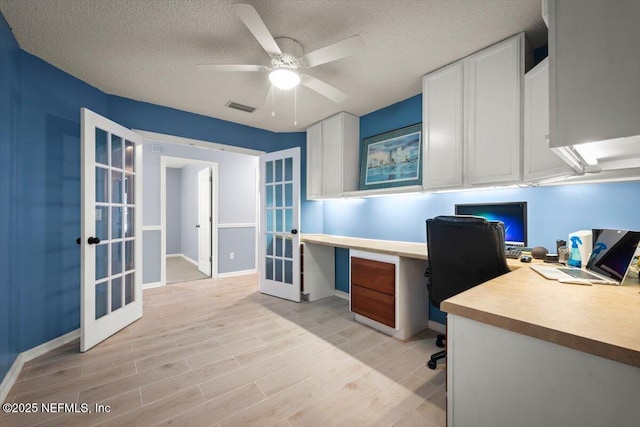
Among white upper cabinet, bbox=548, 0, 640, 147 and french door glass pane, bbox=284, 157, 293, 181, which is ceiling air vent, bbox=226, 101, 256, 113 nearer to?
french door glass pane, bbox=284, 157, 293, 181

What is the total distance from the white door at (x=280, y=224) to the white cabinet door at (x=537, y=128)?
96.3 inches

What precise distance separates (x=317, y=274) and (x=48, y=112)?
10.8ft

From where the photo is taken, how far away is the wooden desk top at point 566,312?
27.5 inches

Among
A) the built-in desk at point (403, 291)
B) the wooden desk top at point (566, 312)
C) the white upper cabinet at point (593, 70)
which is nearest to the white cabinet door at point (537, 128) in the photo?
the wooden desk top at point (566, 312)

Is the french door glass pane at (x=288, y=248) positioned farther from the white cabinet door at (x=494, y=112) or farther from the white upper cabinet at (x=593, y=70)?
the white upper cabinet at (x=593, y=70)

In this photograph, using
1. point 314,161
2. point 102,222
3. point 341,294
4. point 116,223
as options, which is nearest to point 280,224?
point 314,161

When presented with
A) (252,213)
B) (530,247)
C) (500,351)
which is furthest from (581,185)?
(252,213)

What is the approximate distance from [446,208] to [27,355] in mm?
3907

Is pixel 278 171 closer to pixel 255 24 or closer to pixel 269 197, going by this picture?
pixel 269 197

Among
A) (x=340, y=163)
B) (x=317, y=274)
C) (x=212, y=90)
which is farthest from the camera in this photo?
(x=317, y=274)

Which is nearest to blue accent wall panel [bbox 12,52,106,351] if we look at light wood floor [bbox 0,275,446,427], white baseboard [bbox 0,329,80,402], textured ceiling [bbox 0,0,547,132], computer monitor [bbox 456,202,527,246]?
white baseboard [bbox 0,329,80,402]

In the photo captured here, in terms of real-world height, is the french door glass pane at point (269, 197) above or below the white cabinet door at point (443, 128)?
below

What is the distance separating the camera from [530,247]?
2.13 m

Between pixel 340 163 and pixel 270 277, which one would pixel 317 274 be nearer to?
pixel 270 277
